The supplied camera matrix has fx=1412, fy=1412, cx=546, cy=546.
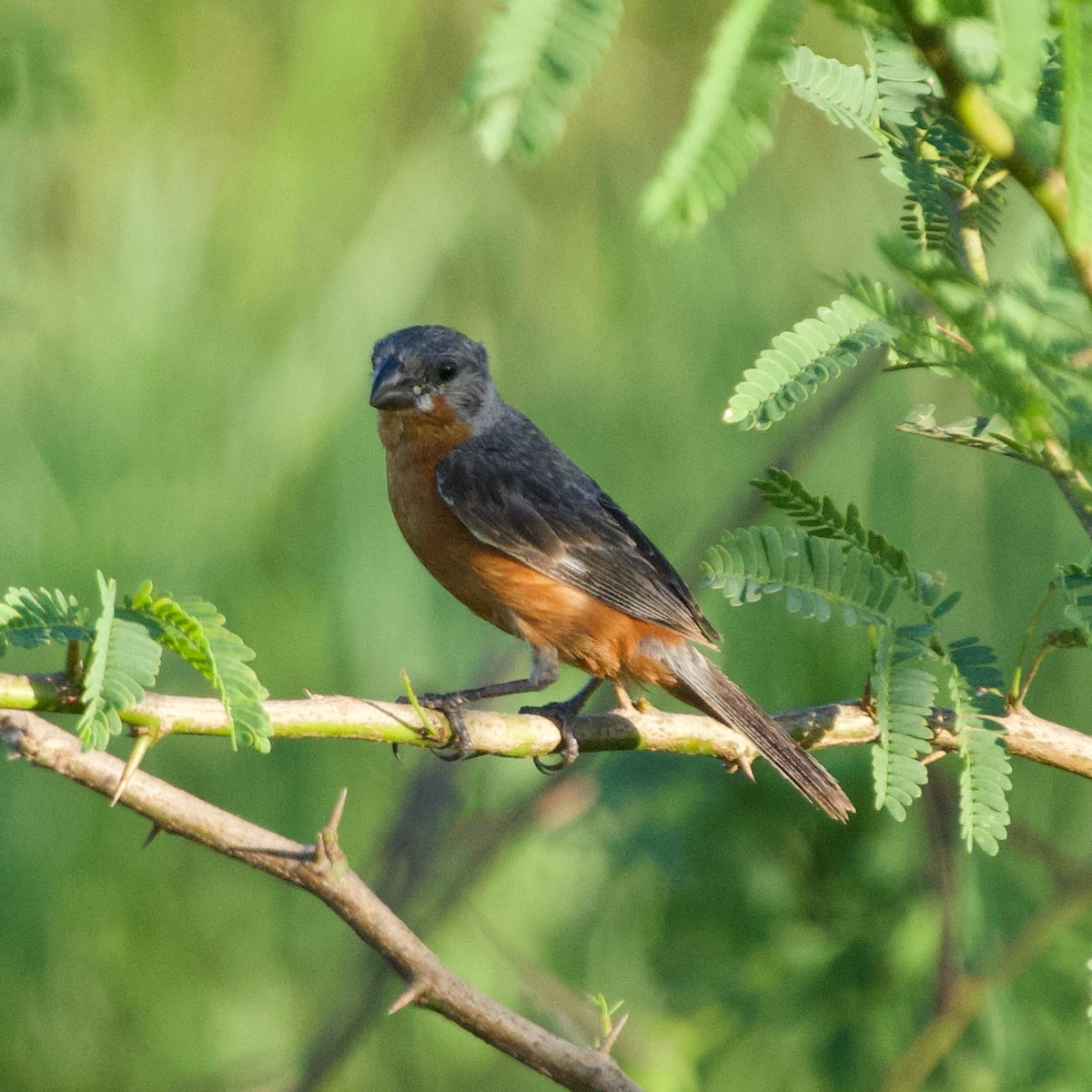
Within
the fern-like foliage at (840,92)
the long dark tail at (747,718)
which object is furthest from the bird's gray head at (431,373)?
the fern-like foliage at (840,92)

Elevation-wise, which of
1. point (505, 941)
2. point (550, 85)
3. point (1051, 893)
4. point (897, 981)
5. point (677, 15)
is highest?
point (550, 85)

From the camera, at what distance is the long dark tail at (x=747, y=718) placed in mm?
2660

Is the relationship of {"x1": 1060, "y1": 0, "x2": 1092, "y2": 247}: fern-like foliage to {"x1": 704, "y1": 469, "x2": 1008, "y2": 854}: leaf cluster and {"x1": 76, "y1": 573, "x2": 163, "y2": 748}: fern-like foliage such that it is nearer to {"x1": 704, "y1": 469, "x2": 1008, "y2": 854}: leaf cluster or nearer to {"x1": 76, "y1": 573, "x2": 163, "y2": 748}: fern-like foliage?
{"x1": 704, "y1": 469, "x2": 1008, "y2": 854}: leaf cluster

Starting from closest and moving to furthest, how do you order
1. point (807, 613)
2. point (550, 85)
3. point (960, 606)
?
point (550, 85), point (807, 613), point (960, 606)

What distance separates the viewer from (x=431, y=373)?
3.85m

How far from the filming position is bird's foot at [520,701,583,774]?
2467 millimetres

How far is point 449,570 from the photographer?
3.55 metres

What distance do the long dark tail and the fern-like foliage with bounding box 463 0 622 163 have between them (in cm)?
155

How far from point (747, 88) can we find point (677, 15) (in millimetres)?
2989

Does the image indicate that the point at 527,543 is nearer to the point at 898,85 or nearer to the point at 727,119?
the point at 898,85

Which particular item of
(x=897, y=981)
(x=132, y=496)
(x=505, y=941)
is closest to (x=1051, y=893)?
(x=897, y=981)

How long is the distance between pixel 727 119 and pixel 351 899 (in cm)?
115

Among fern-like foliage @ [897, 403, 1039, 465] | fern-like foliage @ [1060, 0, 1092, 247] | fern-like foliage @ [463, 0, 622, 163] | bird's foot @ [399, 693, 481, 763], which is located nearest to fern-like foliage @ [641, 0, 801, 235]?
fern-like foliage @ [463, 0, 622, 163]

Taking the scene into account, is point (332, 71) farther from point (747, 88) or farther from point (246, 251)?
point (747, 88)
